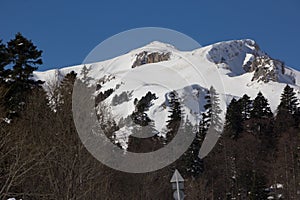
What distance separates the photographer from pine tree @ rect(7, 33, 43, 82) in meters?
28.7

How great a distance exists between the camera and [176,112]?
194ft

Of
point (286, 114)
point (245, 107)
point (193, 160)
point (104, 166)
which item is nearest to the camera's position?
point (104, 166)

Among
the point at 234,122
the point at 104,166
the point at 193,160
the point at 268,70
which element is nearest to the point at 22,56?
the point at 104,166

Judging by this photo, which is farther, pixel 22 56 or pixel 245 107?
pixel 245 107

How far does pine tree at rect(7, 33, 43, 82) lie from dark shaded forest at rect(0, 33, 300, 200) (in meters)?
0.05

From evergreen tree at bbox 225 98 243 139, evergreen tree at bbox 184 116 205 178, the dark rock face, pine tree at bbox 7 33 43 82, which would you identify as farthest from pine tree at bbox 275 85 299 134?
the dark rock face

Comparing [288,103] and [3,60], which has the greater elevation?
[288,103]

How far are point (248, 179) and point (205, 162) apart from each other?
7.10m

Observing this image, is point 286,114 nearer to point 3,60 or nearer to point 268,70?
point 3,60

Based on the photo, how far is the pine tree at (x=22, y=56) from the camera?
28703 millimetres

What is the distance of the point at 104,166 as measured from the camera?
20672 millimetres

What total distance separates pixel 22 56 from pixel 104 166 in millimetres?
11278

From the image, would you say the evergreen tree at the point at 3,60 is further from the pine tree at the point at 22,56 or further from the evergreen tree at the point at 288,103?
the evergreen tree at the point at 288,103

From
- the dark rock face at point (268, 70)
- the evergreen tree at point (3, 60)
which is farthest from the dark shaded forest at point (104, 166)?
the dark rock face at point (268, 70)
